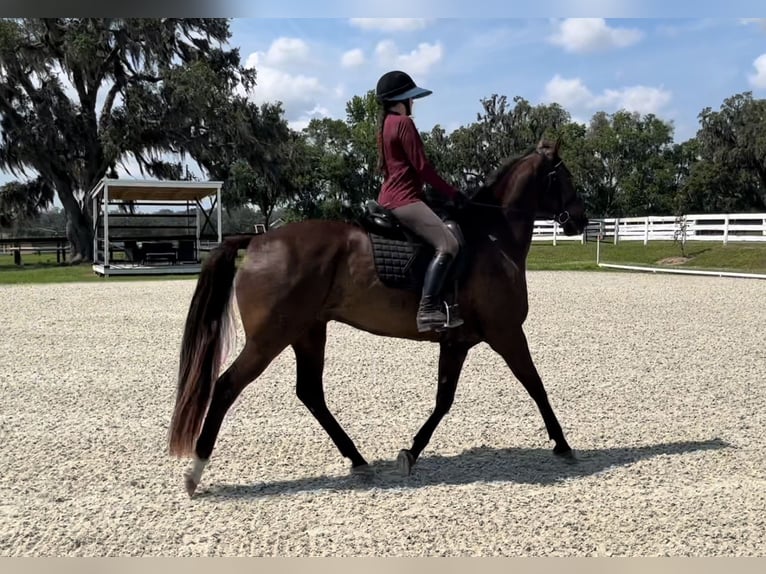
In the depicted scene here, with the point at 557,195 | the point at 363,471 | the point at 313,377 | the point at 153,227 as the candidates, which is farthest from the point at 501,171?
the point at 153,227

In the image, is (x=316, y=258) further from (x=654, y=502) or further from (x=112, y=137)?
(x=112, y=137)

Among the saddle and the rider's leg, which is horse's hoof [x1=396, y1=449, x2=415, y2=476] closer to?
the rider's leg

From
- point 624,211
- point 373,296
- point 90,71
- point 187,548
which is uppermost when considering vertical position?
point 90,71

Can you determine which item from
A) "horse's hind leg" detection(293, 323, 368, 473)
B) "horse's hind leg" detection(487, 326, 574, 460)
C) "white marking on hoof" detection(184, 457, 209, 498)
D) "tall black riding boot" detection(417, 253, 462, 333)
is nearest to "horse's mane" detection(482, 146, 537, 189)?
"tall black riding boot" detection(417, 253, 462, 333)

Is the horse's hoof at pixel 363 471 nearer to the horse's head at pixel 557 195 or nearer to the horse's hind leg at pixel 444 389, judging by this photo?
the horse's hind leg at pixel 444 389

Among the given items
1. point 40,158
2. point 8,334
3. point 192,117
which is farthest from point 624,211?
point 8,334

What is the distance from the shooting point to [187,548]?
10.8 feet

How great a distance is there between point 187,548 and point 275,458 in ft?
4.72

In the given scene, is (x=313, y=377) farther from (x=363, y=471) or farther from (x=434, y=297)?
(x=434, y=297)

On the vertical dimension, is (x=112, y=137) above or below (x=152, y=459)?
above

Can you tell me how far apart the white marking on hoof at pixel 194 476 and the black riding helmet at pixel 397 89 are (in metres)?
2.39

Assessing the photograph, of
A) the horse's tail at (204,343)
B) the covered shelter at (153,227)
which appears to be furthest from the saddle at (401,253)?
the covered shelter at (153,227)

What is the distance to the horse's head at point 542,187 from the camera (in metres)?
4.82

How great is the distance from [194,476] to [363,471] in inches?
40.1
